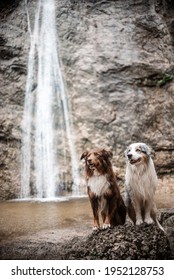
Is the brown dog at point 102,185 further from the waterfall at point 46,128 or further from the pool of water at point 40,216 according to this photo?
the waterfall at point 46,128

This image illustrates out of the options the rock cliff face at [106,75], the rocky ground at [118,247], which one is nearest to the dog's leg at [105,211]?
the rocky ground at [118,247]

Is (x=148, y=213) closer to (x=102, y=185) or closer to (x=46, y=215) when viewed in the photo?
(x=102, y=185)

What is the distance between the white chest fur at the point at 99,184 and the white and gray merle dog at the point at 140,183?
7.6 inches

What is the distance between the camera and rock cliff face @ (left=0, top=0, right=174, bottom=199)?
7.17 metres

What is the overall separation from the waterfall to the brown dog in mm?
3753

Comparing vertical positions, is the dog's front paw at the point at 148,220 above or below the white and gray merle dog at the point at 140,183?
below

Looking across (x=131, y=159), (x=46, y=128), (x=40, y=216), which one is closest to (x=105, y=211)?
(x=131, y=159)

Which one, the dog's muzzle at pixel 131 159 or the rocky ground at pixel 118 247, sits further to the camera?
the dog's muzzle at pixel 131 159

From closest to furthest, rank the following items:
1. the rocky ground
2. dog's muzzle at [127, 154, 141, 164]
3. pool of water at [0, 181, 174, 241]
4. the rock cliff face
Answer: the rocky ground, dog's muzzle at [127, 154, 141, 164], pool of water at [0, 181, 174, 241], the rock cliff face

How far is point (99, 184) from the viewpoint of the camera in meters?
2.95

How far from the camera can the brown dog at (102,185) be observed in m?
2.95

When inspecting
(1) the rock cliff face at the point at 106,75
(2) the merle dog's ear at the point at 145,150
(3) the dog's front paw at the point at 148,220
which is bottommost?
(3) the dog's front paw at the point at 148,220

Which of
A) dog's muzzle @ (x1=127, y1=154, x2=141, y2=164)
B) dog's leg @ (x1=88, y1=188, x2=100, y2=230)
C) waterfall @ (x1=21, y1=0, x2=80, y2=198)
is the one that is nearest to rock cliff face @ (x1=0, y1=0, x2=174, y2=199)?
waterfall @ (x1=21, y1=0, x2=80, y2=198)

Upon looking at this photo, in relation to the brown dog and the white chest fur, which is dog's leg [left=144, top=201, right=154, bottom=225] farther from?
the white chest fur
